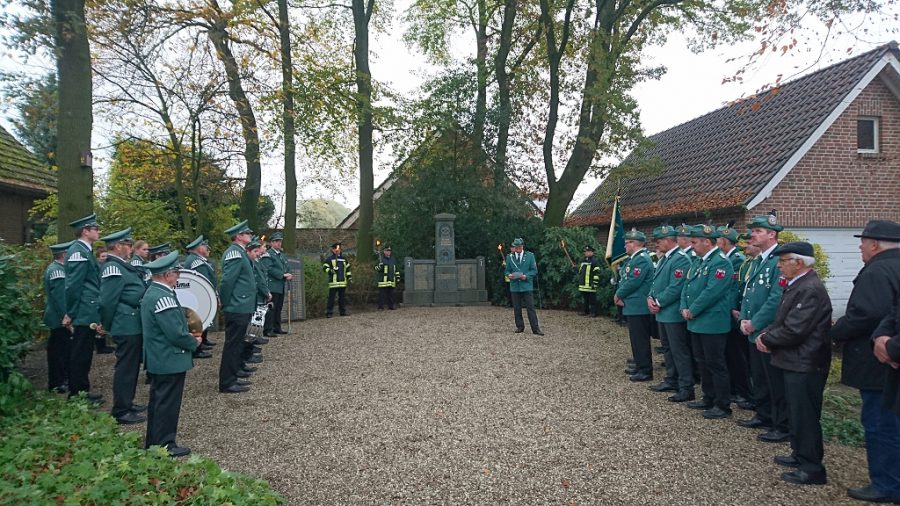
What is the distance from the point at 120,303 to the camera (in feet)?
21.4

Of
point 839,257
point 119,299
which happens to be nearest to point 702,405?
point 119,299

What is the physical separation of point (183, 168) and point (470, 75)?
10.2 m

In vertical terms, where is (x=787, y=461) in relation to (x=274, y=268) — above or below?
below

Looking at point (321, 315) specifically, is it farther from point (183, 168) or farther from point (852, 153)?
point (852, 153)

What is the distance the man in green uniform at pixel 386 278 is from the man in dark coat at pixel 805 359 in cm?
1268

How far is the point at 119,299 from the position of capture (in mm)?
6520

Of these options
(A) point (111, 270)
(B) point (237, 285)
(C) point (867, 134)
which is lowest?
(B) point (237, 285)

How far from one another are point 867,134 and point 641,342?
11191 mm

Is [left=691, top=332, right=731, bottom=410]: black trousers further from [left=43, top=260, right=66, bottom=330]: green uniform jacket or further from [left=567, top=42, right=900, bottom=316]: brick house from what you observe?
[left=567, top=42, right=900, bottom=316]: brick house

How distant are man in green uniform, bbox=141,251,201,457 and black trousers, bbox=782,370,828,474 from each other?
17.1ft

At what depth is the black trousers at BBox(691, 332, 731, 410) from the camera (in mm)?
6383

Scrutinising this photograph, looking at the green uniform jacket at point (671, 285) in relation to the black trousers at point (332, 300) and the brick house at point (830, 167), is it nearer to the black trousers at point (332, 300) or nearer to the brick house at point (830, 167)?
the brick house at point (830, 167)

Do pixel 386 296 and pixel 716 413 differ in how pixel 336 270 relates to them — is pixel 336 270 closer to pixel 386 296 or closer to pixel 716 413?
pixel 386 296

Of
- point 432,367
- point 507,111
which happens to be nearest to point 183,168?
point 432,367
